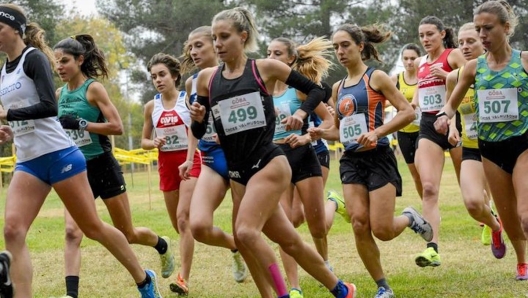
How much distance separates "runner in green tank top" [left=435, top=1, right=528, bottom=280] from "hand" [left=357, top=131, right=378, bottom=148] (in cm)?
49

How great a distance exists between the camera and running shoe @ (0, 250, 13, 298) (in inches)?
250

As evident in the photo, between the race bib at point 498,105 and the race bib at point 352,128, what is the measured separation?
960mm

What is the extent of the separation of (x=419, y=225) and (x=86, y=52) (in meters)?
3.37

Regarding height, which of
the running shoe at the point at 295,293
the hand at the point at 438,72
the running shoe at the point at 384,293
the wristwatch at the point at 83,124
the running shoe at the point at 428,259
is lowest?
the running shoe at the point at 428,259

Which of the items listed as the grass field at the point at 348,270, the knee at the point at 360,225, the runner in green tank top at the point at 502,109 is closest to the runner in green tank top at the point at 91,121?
the grass field at the point at 348,270

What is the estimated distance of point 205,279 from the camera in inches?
370

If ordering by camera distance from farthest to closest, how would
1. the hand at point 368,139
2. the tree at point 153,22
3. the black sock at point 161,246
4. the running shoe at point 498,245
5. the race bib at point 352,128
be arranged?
the tree at point 153,22, the running shoe at point 498,245, the black sock at point 161,246, the race bib at point 352,128, the hand at point 368,139

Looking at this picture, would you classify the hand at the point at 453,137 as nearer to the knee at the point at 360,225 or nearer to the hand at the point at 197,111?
the knee at the point at 360,225

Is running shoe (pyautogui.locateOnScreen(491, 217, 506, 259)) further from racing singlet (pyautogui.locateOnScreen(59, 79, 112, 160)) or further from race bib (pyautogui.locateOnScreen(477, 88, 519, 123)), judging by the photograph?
racing singlet (pyautogui.locateOnScreen(59, 79, 112, 160))

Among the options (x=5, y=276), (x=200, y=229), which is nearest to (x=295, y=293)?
(x=200, y=229)

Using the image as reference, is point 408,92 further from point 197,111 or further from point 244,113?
point 244,113

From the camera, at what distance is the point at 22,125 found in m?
6.58

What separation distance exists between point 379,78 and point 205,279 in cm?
307

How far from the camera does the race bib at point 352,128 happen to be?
24.7ft
